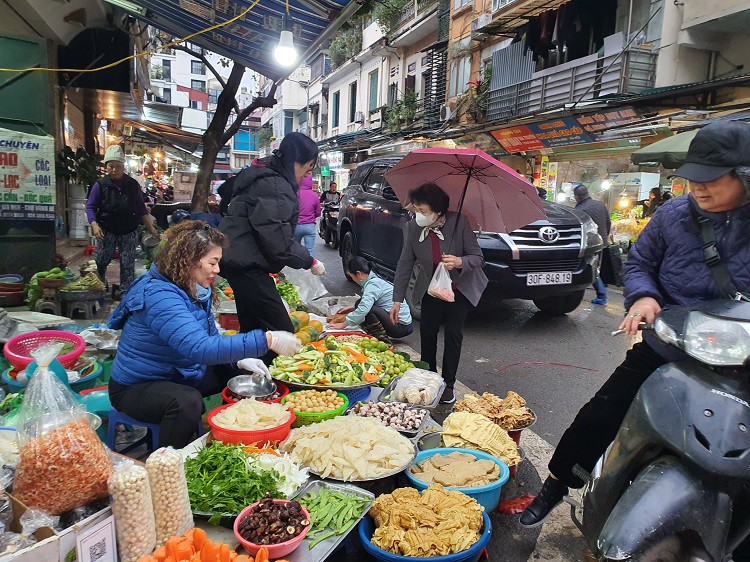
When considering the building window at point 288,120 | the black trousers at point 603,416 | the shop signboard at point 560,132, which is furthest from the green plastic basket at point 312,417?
the building window at point 288,120

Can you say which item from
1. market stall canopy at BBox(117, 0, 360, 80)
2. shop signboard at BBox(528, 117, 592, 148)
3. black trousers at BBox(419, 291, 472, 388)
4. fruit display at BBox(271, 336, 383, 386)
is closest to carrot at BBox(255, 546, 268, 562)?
fruit display at BBox(271, 336, 383, 386)

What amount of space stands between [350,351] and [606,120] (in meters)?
11.2

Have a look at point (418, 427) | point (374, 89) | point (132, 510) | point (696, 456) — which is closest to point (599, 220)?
point (418, 427)

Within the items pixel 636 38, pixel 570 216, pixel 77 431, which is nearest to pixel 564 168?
pixel 636 38

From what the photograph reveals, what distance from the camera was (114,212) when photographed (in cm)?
748

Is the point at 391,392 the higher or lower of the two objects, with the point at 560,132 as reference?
lower

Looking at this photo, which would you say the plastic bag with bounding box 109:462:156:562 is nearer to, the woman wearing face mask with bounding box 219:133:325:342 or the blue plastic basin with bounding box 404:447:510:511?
the blue plastic basin with bounding box 404:447:510:511

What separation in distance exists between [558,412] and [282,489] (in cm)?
305

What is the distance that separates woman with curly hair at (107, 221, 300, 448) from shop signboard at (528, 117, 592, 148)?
1324 cm

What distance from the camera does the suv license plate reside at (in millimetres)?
7117

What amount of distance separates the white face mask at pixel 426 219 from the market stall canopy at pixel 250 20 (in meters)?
2.41

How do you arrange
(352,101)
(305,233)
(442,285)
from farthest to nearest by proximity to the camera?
(352,101)
(305,233)
(442,285)

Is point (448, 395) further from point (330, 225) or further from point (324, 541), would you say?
point (330, 225)

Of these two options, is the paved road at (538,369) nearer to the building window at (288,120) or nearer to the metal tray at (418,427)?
the metal tray at (418,427)
